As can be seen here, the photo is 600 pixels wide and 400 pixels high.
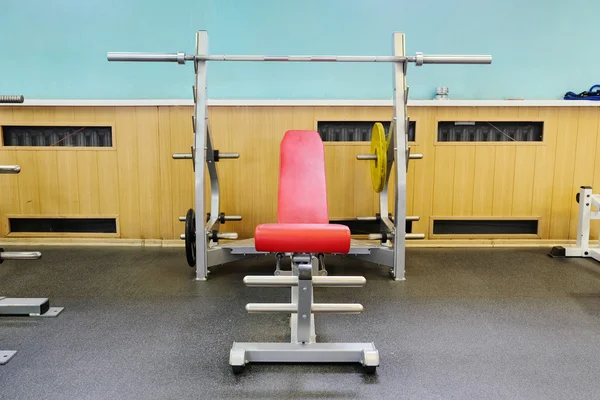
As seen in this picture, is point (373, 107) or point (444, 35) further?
point (444, 35)

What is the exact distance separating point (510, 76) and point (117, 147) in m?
3.22

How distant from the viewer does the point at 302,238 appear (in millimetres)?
1728

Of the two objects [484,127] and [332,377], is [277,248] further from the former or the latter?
[484,127]

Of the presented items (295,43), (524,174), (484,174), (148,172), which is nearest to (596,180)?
(524,174)

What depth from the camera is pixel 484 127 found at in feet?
11.9

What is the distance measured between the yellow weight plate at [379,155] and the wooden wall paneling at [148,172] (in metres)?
1.64

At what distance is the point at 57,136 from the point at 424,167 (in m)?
2.82

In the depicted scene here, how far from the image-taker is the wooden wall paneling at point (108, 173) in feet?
11.6

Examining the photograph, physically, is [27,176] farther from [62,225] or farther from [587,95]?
[587,95]

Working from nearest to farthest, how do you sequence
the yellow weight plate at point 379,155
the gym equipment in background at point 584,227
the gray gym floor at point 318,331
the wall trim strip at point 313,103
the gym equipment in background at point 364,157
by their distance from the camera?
the gray gym floor at point 318,331
the gym equipment in background at point 364,157
the yellow weight plate at point 379,155
the gym equipment in background at point 584,227
the wall trim strip at point 313,103

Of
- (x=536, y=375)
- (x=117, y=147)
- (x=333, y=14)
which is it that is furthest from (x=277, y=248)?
(x=333, y=14)

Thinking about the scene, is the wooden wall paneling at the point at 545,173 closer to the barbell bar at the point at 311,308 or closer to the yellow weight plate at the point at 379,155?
the yellow weight plate at the point at 379,155

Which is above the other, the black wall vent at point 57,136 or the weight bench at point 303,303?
the black wall vent at point 57,136

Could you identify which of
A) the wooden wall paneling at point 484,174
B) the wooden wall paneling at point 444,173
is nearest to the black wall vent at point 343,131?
the wooden wall paneling at point 444,173
